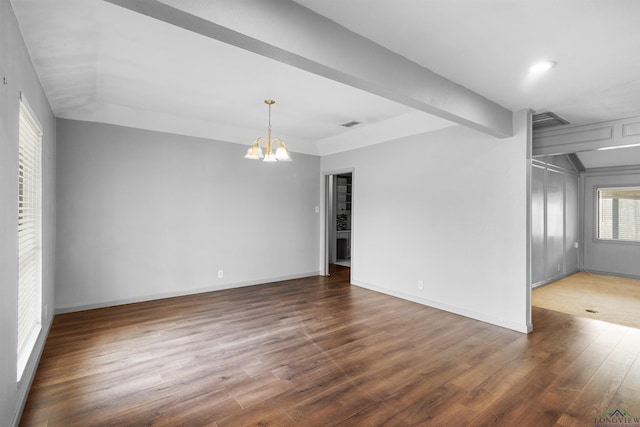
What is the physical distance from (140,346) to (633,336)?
5.29 m

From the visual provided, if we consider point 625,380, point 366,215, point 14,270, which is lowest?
point 625,380

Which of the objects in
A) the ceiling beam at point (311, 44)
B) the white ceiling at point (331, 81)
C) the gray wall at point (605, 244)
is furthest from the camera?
the gray wall at point (605, 244)

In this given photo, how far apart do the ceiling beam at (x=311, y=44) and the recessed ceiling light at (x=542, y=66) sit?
595mm

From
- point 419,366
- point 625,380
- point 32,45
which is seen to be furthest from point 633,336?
point 32,45

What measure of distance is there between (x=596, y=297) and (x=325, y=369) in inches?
196

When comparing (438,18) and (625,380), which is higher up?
(438,18)

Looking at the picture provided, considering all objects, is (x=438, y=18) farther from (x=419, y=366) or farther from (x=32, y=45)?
(x=32, y=45)

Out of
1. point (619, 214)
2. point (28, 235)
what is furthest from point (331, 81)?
point (619, 214)

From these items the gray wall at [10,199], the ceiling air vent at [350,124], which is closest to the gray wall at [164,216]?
the ceiling air vent at [350,124]

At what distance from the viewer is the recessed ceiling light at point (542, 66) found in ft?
8.63

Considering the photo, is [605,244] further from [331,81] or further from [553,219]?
[331,81]

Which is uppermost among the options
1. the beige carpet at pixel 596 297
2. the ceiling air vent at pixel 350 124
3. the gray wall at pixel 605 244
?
the ceiling air vent at pixel 350 124

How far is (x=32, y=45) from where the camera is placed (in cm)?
237

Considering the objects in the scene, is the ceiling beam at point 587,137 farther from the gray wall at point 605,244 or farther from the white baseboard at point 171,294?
the white baseboard at point 171,294
